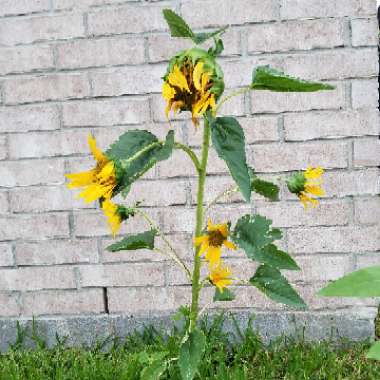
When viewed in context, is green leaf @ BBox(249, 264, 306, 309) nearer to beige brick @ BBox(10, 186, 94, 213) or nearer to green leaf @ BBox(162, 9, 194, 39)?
green leaf @ BBox(162, 9, 194, 39)

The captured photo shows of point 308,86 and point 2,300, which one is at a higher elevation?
point 308,86

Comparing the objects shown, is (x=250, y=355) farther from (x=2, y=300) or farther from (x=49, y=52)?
(x=49, y=52)

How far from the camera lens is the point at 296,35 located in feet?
5.42

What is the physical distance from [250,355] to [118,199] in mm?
703

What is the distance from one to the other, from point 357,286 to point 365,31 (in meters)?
1.05

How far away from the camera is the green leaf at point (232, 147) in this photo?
2.59 ft

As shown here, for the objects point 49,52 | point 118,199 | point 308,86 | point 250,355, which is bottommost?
point 250,355

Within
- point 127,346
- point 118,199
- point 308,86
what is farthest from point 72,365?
point 308,86

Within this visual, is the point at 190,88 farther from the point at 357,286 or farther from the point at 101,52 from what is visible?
the point at 101,52

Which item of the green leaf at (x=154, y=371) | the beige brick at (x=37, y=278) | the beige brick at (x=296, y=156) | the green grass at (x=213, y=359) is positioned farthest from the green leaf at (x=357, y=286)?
the beige brick at (x=37, y=278)

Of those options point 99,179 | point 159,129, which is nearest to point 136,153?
point 99,179

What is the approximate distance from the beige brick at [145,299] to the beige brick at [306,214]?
0.41 meters

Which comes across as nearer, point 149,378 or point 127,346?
point 149,378

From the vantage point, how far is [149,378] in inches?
46.6
